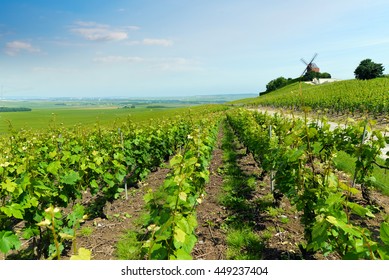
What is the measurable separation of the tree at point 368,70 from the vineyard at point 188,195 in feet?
264

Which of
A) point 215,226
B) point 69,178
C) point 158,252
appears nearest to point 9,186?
point 69,178

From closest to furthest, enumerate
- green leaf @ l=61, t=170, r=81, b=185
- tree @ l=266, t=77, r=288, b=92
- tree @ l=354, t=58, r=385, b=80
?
green leaf @ l=61, t=170, r=81, b=185 → tree @ l=354, t=58, r=385, b=80 → tree @ l=266, t=77, r=288, b=92

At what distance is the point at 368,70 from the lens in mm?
74188

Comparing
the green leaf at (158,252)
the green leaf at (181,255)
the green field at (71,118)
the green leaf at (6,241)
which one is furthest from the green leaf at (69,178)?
the green field at (71,118)

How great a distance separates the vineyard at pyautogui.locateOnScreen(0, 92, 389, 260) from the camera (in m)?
2.53

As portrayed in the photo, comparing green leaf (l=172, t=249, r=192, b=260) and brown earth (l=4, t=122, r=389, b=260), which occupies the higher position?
green leaf (l=172, t=249, r=192, b=260)

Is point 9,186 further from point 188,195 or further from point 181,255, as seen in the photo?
point 181,255

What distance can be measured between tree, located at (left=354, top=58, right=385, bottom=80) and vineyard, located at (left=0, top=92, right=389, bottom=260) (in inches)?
3168

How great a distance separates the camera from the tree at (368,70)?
239 feet

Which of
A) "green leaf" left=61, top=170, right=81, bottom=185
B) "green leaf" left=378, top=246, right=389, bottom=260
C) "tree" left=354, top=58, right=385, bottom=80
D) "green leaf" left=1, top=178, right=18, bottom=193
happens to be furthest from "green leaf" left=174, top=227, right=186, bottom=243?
"tree" left=354, top=58, right=385, bottom=80

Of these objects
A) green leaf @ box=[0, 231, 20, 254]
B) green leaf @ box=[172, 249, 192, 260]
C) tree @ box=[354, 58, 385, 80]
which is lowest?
green leaf @ box=[0, 231, 20, 254]

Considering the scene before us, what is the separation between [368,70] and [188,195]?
286 ft

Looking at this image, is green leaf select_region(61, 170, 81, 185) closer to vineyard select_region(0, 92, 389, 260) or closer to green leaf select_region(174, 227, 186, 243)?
vineyard select_region(0, 92, 389, 260)
